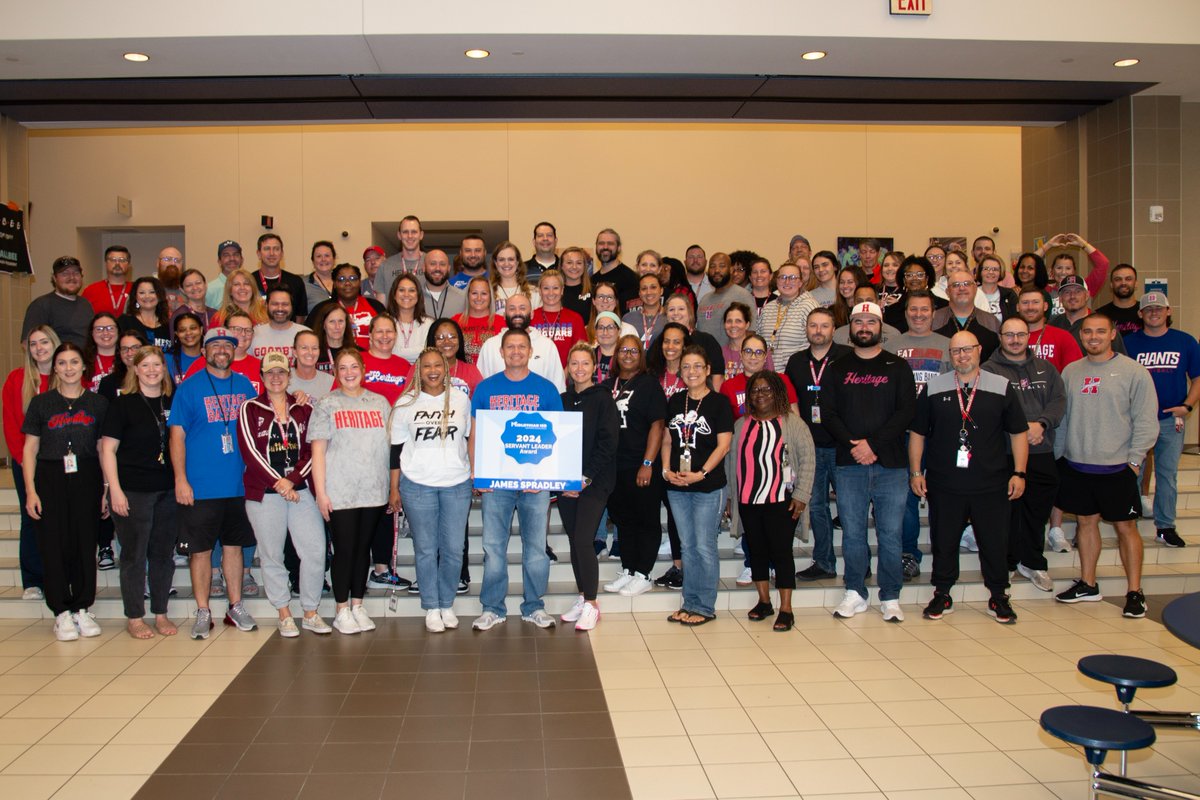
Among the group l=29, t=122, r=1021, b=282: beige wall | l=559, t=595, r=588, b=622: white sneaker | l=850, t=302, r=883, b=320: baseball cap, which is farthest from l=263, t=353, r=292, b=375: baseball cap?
l=29, t=122, r=1021, b=282: beige wall

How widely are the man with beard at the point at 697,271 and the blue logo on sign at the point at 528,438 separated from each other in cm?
321

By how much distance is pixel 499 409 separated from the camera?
561cm

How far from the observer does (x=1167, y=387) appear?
711cm

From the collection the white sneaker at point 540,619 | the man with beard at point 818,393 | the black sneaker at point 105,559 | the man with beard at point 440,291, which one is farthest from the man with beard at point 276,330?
the man with beard at point 818,393

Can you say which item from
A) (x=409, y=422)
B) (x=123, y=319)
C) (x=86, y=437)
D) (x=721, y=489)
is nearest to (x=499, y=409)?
(x=409, y=422)

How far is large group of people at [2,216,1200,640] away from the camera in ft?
18.3

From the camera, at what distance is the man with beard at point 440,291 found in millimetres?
6988

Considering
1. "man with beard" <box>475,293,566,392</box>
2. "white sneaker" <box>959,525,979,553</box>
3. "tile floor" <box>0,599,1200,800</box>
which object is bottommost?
"tile floor" <box>0,599,1200,800</box>

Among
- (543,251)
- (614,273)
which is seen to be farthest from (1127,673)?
(543,251)

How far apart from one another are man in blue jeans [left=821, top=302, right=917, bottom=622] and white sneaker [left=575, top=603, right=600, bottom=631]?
1.69 m

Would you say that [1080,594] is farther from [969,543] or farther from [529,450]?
[529,450]

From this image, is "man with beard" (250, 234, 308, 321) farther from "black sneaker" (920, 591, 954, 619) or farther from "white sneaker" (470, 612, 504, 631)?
"black sneaker" (920, 591, 954, 619)

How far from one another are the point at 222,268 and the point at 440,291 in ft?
5.82

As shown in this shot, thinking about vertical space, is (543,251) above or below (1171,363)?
above
